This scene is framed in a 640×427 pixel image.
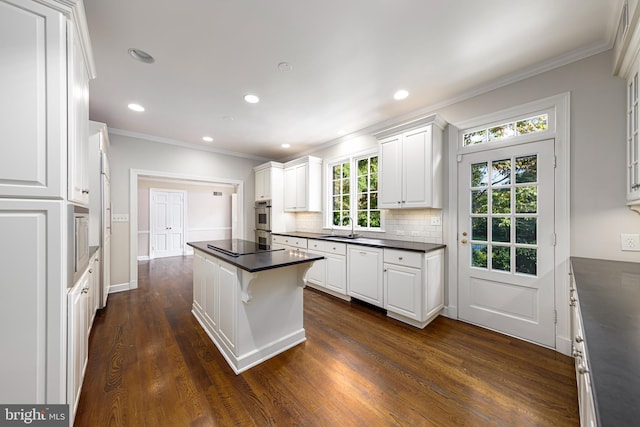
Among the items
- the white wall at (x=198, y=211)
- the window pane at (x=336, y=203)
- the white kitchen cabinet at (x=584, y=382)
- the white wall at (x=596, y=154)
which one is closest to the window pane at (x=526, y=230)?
the white wall at (x=596, y=154)

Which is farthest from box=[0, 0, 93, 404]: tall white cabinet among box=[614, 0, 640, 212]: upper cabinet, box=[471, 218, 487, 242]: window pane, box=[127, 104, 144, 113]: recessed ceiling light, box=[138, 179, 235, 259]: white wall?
box=[138, 179, 235, 259]: white wall

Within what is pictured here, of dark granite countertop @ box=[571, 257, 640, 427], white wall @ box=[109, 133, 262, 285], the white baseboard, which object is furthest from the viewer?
white wall @ box=[109, 133, 262, 285]

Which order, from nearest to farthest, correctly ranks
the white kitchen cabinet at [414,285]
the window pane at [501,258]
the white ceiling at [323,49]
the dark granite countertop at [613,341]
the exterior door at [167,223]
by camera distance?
1. the dark granite countertop at [613,341]
2. the white ceiling at [323,49]
3. the window pane at [501,258]
4. the white kitchen cabinet at [414,285]
5. the exterior door at [167,223]

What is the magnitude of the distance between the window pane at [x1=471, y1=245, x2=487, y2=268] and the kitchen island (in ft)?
5.86

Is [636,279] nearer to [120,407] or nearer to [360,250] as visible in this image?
[360,250]

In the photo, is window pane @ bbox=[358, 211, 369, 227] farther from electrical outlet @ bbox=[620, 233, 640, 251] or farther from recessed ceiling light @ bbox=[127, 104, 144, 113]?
recessed ceiling light @ bbox=[127, 104, 144, 113]

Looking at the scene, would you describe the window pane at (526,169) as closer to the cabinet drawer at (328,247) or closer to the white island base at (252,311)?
the cabinet drawer at (328,247)

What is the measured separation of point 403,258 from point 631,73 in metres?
2.21

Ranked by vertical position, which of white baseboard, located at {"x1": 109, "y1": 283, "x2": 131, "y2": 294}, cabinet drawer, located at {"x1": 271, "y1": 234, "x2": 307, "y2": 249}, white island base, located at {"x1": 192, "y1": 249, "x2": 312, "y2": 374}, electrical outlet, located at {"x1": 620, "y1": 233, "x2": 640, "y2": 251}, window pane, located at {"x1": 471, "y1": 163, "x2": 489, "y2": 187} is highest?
window pane, located at {"x1": 471, "y1": 163, "x2": 489, "y2": 187}

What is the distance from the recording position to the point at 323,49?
2.08 meters

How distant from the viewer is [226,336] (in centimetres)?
214

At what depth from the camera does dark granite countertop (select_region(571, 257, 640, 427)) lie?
1.59 feet

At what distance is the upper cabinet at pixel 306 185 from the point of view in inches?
181

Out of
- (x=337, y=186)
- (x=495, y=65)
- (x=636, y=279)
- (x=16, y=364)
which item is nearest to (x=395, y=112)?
(x=495, y=65)
